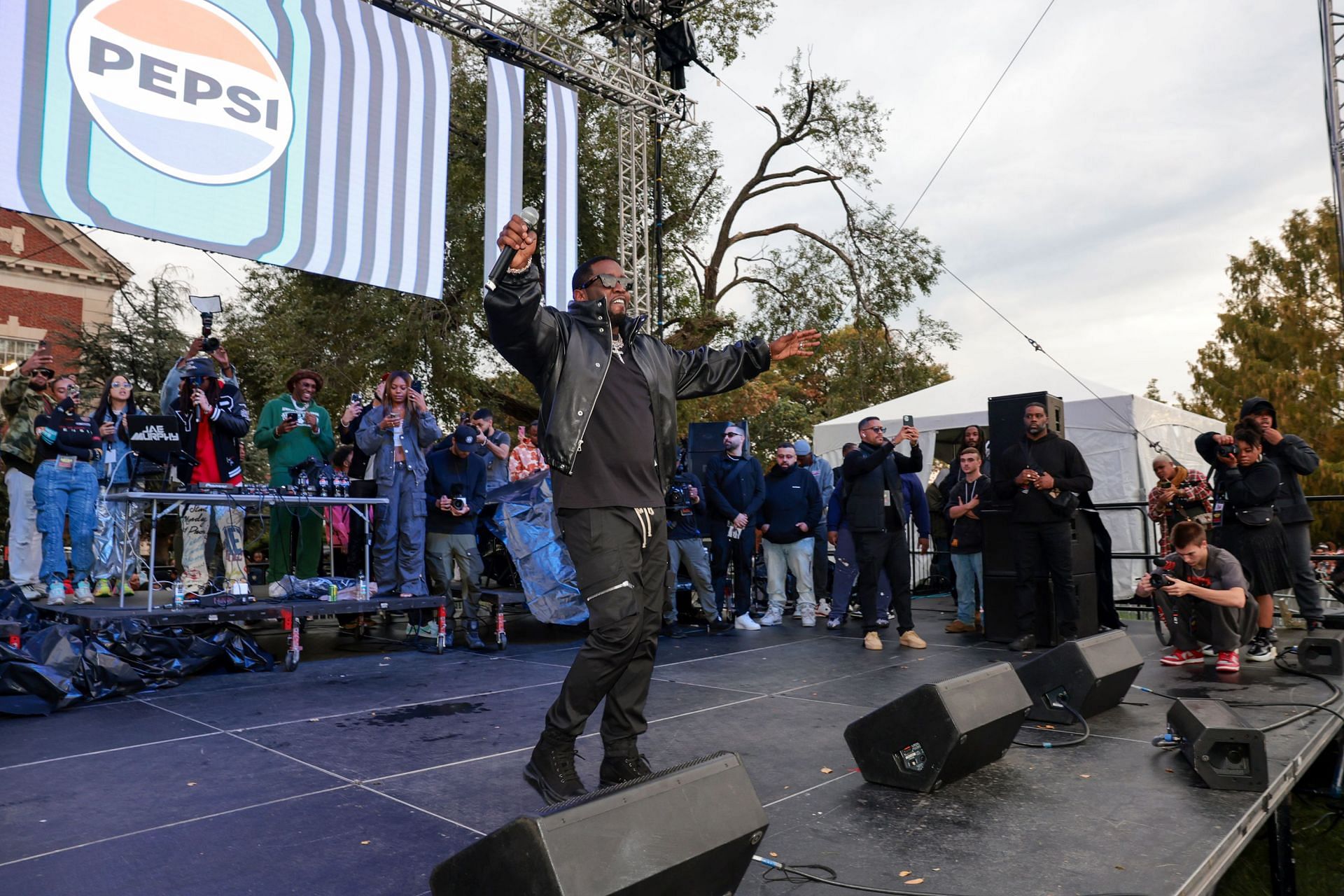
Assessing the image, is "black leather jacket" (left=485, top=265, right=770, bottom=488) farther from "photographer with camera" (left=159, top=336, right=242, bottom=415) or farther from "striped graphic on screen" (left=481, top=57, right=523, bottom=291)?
"striped graphic on screen" (left=481, top=57, right=523, bottom=291)

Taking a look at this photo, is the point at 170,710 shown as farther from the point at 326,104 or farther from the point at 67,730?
the point at 326,104

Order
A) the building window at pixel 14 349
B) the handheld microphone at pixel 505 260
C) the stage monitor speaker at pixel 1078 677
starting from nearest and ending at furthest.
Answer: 1. the handheld microphone at pixel 505 260
2. the stage monitor speaker at pixel 1078 677
3. the building window at pixel 14 349

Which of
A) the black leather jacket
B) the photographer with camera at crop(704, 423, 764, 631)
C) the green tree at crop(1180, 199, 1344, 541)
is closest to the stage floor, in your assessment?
the black leather jacket

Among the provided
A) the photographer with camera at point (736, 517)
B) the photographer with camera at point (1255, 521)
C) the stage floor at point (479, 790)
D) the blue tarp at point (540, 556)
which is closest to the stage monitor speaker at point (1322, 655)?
the stage floor at point (479, 790)

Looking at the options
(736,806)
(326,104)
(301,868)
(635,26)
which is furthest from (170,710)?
(635,26)

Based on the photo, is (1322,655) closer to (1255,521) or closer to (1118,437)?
(1255,521)

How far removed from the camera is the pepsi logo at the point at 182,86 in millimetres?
7750

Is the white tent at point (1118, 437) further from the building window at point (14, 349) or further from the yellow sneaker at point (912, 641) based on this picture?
the building window at point (14, 349)

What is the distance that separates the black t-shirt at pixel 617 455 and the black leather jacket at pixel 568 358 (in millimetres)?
40

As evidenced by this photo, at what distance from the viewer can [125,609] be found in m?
Answer: 5.98

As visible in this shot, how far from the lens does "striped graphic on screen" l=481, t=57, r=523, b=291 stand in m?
11.3

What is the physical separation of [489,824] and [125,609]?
4.30m

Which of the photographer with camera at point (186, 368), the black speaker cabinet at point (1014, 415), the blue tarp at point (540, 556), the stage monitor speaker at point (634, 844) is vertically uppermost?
the photographer with camera at point (186, 368)

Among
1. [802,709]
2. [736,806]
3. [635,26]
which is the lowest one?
[802,709]
